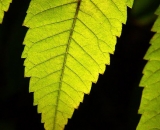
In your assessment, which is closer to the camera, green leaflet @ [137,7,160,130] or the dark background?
green leaflet @ [137,7,160,130]

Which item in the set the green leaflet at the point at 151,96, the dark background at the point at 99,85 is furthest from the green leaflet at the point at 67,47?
the dark background at the point at 99,85

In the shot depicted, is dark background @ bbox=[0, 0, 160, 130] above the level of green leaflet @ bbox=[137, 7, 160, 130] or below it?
above

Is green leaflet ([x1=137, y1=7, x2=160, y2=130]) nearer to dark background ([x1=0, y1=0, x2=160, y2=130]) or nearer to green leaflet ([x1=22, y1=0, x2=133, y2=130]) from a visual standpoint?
green leaflet ([x1=22, y1=0, x2=133, y2=130])

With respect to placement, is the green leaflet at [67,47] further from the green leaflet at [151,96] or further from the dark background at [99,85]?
the dark background at [99,85]

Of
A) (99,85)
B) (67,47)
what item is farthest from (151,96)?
(99,85)

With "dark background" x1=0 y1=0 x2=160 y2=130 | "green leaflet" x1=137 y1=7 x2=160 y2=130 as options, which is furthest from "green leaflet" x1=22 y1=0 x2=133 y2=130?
"dark background" x1=0 y1=0 x2=160 y2=130

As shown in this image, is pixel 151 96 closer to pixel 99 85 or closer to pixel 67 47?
pixel 67 47
